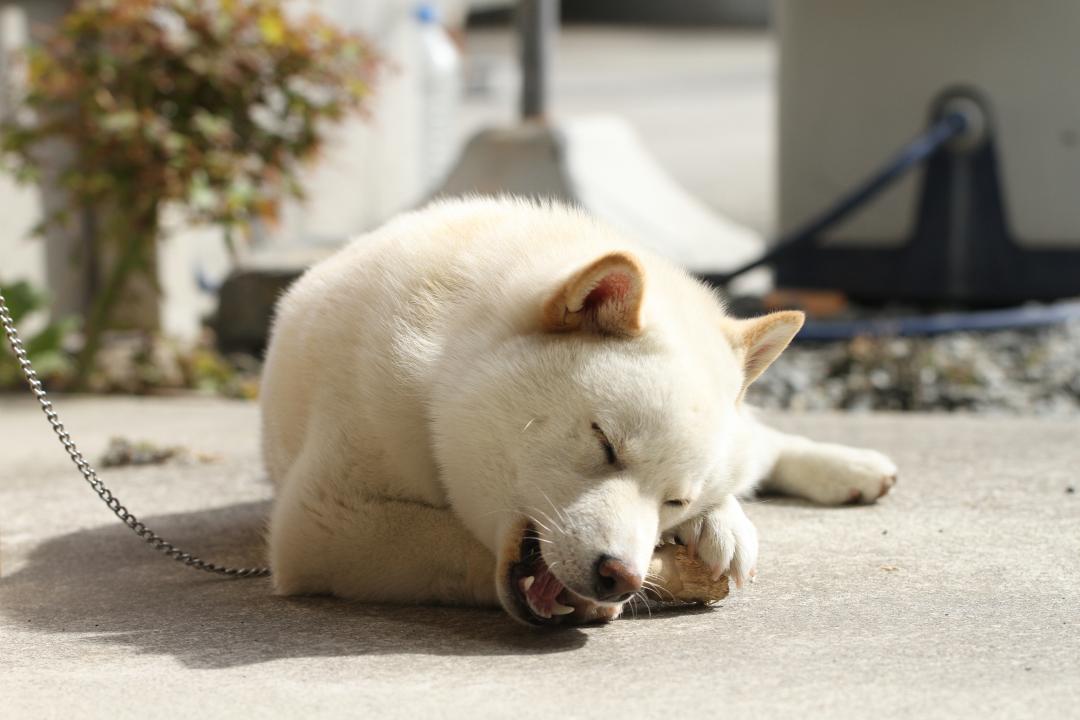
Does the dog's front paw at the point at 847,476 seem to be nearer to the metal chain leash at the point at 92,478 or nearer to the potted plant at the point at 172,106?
the metal chain leash at the point at 92,478

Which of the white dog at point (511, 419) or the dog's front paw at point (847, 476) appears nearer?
the white dog at point (511, 419)

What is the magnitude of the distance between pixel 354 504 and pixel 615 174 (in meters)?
5.93

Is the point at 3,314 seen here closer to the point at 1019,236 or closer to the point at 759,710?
the point at 759,710

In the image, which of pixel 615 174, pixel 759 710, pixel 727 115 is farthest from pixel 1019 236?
pixel 727 115

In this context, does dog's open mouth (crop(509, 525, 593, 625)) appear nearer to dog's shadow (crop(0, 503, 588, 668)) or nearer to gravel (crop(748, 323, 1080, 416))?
dog's shadow (crop(0, 503, 588, 668))

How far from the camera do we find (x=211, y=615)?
2766mm

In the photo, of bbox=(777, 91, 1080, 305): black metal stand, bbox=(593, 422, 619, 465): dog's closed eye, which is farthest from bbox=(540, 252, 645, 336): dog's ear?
bbox=(777, 91, 1080, 305): black metal stand

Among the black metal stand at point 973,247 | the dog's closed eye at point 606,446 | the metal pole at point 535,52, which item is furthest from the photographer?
the metal pole at point 535,52

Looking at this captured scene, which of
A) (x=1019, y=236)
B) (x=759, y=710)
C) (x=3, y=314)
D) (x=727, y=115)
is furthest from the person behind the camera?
(x=727, y=115)

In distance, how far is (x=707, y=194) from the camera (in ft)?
42.6

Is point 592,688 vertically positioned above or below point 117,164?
below

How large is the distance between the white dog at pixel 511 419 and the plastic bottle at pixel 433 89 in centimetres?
811

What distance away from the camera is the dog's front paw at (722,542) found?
2699 mm

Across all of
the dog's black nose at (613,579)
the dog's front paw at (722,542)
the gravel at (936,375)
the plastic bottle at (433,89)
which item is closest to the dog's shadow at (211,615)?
the dog's black nose at (613,579)
